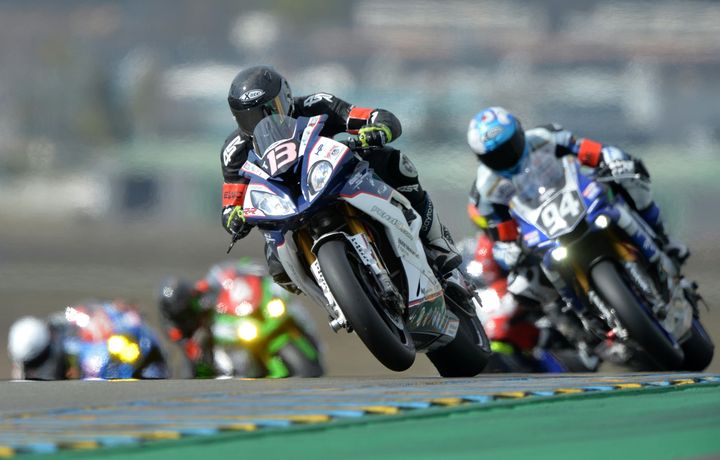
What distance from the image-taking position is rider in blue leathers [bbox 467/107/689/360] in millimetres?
10344

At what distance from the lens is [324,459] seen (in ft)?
16.1

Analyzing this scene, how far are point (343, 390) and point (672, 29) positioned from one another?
31046 millimetres

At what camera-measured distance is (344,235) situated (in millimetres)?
8109

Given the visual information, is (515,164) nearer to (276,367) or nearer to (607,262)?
(607,262)

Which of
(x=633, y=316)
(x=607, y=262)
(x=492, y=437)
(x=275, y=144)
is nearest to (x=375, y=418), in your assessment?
(x=492, y=437)

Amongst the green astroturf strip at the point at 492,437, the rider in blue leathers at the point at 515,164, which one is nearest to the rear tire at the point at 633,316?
the rider in blue leathers at the point at 515,164

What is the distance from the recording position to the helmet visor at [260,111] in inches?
340

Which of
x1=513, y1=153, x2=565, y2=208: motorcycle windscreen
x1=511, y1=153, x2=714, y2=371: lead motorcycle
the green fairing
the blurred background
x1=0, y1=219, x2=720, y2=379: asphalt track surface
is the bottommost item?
the green fairing

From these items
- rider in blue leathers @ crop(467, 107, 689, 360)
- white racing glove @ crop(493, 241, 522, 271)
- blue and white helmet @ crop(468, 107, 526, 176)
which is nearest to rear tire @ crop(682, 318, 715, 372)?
rider in blue leathers @ crop(467, 107, 689, 360)

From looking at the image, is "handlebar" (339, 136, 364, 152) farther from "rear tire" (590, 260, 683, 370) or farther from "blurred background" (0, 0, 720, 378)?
"blurred background" (0, 0, 720, 378)

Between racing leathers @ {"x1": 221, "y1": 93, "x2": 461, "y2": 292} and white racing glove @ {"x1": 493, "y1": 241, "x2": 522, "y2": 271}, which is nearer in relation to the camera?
racing leathers @ {"x1": 221, "y1": 93, "x2": 461, "y2": 292}

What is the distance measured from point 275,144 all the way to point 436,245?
1274 mm

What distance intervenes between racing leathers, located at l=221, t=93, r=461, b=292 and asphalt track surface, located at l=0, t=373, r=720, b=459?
108 cm

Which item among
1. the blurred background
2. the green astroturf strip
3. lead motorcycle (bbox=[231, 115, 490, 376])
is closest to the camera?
the green astroturf strip
